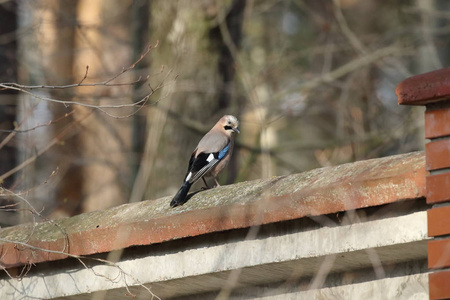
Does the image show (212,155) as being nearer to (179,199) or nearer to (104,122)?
(179,199)

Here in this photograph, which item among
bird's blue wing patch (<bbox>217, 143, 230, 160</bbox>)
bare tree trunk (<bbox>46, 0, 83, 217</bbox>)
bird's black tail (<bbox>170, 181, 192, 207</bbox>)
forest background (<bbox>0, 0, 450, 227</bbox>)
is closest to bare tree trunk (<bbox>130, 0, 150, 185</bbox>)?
forest background (<bbox>0, 0, 450, 227</bbox>)

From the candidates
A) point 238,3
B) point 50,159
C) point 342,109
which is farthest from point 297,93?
point 50,159

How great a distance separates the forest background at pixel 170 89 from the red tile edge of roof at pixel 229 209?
2915 mm

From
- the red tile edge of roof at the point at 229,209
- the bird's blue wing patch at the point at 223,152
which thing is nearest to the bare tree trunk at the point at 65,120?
the bird's blue wing patch at the point at 223,152

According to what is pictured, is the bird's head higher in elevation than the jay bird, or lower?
higher

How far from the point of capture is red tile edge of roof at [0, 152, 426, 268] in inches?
→ 163

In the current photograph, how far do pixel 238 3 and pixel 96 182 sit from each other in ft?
14.7

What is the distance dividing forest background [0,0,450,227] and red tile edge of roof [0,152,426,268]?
115 inches

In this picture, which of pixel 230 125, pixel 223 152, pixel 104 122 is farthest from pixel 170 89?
pixel 104 122

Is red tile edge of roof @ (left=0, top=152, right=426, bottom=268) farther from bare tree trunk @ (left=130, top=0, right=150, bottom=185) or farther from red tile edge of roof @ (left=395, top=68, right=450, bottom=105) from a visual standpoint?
bare tree trunk @ (left=130, top=0, right=150, bottom=185)

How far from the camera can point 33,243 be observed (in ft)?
18.2

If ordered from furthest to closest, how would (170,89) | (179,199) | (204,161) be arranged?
(170,89), (204,161), (179,199)

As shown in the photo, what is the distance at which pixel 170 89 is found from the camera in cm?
909

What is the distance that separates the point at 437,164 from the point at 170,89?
5.39 meters
